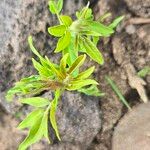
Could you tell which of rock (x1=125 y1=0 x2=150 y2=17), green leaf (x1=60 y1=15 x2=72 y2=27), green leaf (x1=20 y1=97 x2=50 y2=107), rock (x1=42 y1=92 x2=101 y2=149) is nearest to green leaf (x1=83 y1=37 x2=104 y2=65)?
green leaf (x1=60 y1=15 x2=72 y2=27)

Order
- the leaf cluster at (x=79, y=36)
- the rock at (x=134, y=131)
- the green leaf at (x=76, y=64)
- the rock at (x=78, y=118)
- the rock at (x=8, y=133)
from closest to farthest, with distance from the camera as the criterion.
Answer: the green leaf at (x=76, y=64), the leaf cluster at (x=79, y=36), the rock at (x=134, y=131), the rock at (x=78, y=118), the rock at (x=8, y=133)

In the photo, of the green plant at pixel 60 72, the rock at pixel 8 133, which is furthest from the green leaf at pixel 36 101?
the rock at pixel 8 133

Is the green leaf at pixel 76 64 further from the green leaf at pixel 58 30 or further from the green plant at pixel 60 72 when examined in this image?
the green leaf at pixel 58 30

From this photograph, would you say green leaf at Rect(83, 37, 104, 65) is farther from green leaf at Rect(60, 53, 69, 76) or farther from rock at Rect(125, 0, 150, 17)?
rock at Rect(125, 0, 150, 17)

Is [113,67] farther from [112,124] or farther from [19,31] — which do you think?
[19,31]

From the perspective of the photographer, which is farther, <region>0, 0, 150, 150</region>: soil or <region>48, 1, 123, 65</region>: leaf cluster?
<region>0, 0, 150, 150</region>: soil

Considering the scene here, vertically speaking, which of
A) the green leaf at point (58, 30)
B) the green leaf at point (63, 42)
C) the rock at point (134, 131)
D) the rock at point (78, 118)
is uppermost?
the green leaf at point (58, 30)

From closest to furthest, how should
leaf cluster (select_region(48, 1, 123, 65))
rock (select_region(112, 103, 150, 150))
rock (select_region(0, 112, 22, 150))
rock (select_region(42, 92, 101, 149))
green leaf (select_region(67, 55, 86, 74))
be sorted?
green leaf (select_region(67, 55, 86, 74)), leaf cluster (select_region(48, 1, 123, 65)), rock (select_region(112, 103, 150, 150)), rock (select_region(42, 92, 101, 149)), rock (select_region(0, 112, 22, 150))

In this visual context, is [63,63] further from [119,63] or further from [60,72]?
[119,63]
